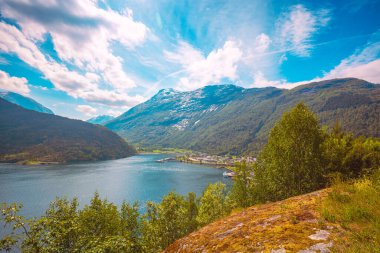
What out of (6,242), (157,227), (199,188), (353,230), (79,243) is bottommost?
(199,188)

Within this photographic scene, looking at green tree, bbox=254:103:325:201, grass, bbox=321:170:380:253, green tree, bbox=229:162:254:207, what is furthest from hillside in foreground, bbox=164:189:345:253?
green tree, bbox=229:162:254:207

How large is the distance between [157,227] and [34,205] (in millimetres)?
93326

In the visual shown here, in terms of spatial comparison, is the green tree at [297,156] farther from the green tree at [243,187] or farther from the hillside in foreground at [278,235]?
the hillside in foreground at [278,235]

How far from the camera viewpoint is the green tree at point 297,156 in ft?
72.7

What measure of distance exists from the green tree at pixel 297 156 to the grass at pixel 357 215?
12464mm

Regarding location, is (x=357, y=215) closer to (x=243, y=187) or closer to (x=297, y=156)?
(x=297, y=156)

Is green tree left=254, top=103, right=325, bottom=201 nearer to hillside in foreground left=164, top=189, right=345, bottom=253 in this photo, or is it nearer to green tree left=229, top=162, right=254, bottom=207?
green tree left=229, top=162, right=254, bottom=207

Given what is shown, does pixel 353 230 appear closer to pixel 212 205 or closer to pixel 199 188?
pixel 212 205

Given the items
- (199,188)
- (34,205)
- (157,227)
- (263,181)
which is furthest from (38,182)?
(263,181)

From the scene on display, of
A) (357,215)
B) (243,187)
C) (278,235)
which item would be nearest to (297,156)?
(243,187)

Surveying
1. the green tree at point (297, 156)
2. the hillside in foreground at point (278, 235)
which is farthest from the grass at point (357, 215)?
the green tree at point (297, 156)

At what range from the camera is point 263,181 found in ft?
94.9

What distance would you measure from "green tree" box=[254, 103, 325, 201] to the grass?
1246 centimetres

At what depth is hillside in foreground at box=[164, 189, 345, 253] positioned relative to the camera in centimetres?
634
